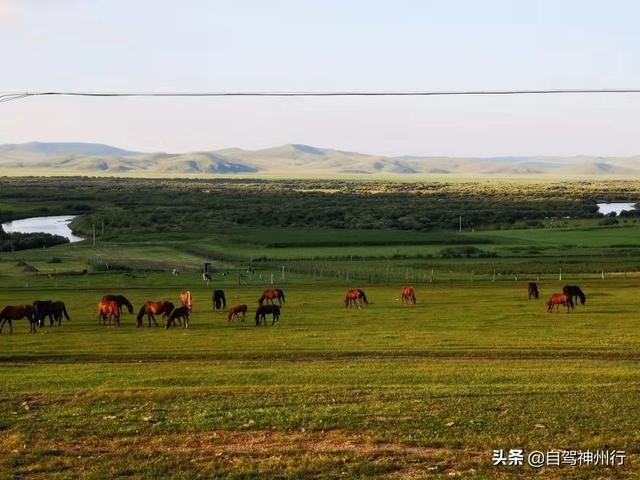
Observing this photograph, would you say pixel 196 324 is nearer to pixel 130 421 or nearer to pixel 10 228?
pixel 130 421

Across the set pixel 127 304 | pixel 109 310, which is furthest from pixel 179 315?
pixel 127 304

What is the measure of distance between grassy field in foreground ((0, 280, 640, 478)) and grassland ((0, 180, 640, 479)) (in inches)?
2.3

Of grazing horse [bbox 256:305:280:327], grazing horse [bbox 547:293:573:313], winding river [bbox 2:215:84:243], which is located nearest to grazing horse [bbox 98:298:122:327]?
grazing horse [bbox 256:305:280:327]

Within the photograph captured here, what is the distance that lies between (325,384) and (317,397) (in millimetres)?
1962

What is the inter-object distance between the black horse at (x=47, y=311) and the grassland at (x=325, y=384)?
0.60 metres

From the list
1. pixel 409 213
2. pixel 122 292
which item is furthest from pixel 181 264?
pixel 409 213

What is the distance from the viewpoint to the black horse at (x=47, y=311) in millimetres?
35094

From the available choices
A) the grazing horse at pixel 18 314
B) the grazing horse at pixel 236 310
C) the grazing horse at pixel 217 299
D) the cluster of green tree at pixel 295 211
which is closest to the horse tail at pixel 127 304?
the grazing horse at pixel 217 299

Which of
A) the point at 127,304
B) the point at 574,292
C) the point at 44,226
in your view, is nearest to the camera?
the point at 127,304

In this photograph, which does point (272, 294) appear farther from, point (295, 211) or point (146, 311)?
point (295, 211)

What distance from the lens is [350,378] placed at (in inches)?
805

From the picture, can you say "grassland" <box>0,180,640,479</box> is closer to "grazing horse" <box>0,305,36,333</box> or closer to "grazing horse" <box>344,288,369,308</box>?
"grazing horse" <box>0,305,36,333</box>

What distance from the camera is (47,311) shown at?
35.6 meters

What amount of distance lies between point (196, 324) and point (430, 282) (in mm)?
25602
